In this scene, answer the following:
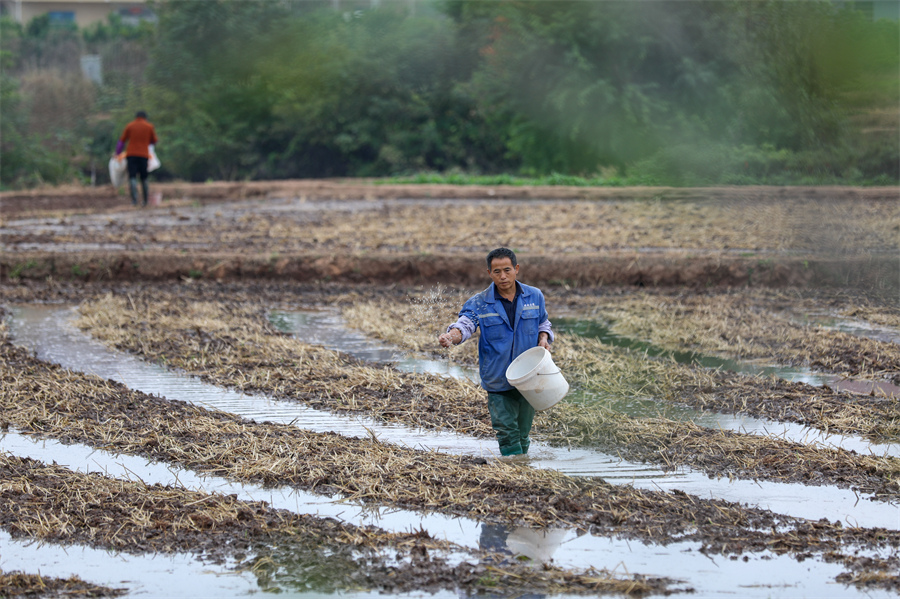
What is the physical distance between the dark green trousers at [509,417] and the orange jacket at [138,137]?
13890 millimetres

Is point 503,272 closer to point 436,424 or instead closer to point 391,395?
point 436,424

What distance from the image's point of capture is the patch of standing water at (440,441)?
4.94 m

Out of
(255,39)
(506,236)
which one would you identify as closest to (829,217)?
(506,236)

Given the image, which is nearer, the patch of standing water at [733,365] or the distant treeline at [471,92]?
the patch of standing water at [733,365]

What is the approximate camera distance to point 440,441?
6.11 metres

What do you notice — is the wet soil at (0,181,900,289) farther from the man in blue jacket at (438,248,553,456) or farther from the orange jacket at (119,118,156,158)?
the man in blue jacket at (438,248,553,456)

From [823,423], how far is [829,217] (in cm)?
941

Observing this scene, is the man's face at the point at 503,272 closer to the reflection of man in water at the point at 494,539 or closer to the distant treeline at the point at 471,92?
the reflection of man in water at the point at 494,539

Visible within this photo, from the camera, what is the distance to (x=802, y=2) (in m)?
10.9

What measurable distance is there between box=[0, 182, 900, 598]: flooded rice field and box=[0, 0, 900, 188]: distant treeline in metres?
1.15

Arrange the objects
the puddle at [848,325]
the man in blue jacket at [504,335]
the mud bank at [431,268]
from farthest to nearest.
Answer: the mud bank at [431,268]
the puddle at [848,325]
the man in blue jacket at [504,335]

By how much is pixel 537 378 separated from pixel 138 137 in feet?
47.3

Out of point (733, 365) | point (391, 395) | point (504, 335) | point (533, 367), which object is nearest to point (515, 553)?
point (533, 367)

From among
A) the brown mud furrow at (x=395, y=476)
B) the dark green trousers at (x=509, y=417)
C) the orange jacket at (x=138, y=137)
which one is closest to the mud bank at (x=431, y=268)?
the orange jacket at (x=138, y=137)
